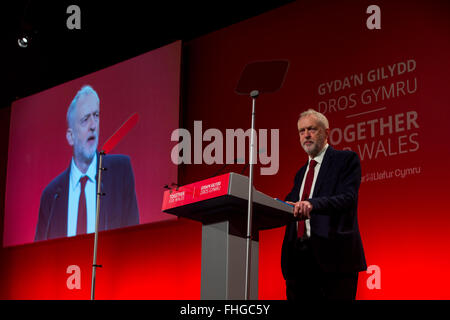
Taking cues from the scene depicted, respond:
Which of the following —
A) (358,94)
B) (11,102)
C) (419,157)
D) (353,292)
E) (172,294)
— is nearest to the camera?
(353,292)

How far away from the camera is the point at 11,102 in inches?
282

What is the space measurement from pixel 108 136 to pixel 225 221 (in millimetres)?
3440

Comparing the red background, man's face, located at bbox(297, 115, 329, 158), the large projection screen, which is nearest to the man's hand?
man's face, located at bbox(297, 115, 329, 158)

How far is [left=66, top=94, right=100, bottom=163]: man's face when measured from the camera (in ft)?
19.0

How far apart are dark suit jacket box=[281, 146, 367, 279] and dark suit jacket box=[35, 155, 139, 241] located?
2919 millimetres

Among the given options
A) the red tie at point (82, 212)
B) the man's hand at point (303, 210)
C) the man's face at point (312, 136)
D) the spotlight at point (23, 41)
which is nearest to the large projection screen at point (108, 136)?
the red tie at point (82, 212)

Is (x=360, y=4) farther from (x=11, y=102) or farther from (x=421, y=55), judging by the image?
(x=11, y=102)

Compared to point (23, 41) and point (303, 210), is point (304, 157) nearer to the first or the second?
point (303, 210)

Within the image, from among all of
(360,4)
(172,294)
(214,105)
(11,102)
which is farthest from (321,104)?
(11,102)

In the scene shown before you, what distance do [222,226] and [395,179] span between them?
1.96m

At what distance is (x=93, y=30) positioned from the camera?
5996 millimetres

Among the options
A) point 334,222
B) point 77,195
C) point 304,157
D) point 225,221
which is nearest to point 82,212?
point 77,195

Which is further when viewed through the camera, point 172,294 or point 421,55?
point 172,294
